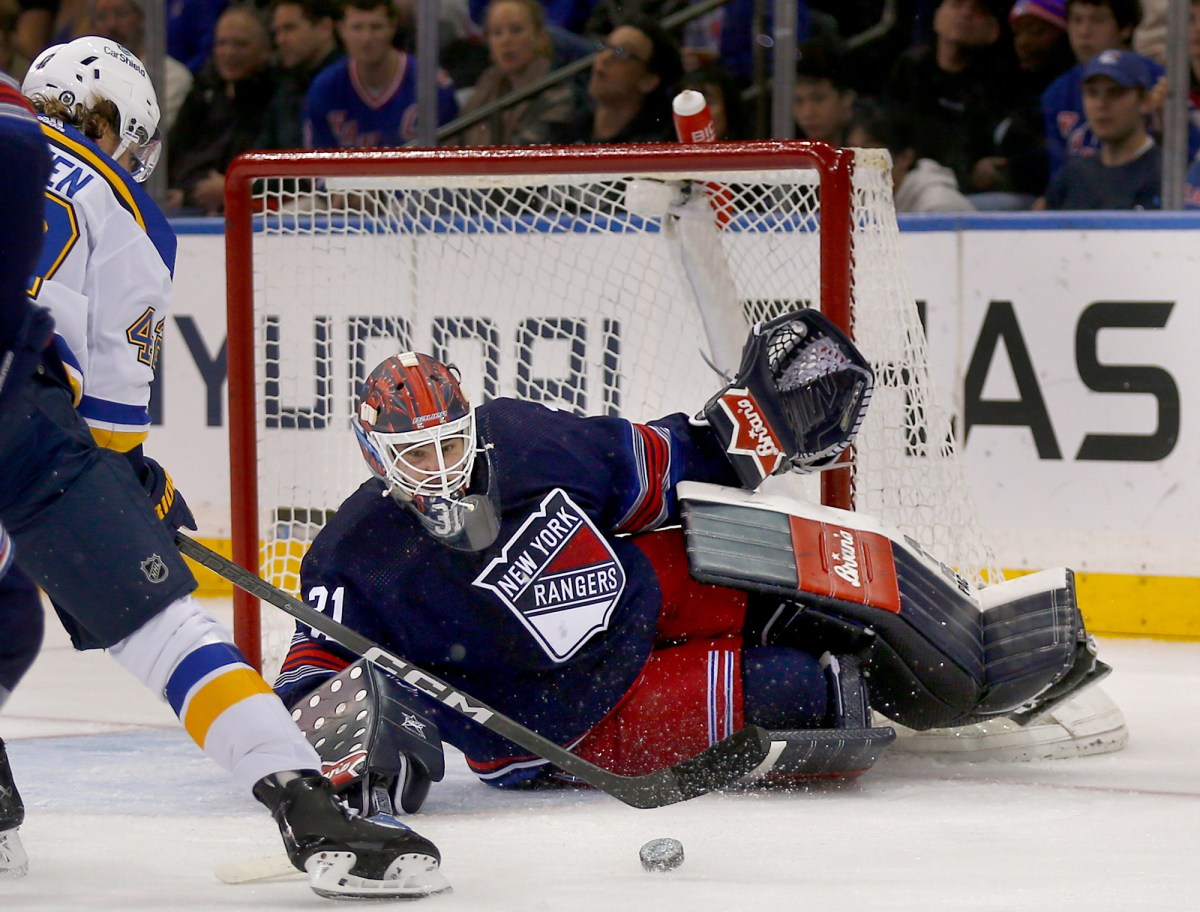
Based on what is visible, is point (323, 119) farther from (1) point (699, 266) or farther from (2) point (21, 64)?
(1) point (699, 266)

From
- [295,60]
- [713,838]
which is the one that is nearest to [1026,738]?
[713,838]

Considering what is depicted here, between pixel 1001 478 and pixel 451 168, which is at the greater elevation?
pixel 451 168

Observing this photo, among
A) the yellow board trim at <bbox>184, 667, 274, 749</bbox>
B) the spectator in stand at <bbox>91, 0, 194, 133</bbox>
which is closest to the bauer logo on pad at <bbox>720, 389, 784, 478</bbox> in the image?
the yellow board trim at <bbox>184, 667, 274, 749</bbox>

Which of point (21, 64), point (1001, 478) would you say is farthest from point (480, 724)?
point (21, 64)

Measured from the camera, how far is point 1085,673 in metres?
2.67

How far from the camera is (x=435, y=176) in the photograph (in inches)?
124

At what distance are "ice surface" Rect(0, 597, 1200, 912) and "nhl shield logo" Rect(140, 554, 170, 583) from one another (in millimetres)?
360

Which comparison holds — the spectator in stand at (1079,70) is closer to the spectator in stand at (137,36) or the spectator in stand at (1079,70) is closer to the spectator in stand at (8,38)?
the spectator in stand at (137,36)

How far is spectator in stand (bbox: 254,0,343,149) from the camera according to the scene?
5031mm

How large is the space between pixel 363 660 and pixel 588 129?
8.24 feet

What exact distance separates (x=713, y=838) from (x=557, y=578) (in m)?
0.43

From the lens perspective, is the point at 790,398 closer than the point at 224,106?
Yes

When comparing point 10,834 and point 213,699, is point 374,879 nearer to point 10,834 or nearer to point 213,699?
point 213,699

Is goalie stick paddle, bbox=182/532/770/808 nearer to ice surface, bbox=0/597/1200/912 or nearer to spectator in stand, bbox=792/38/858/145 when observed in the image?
ice surface, bbox=0/597/1200/912
